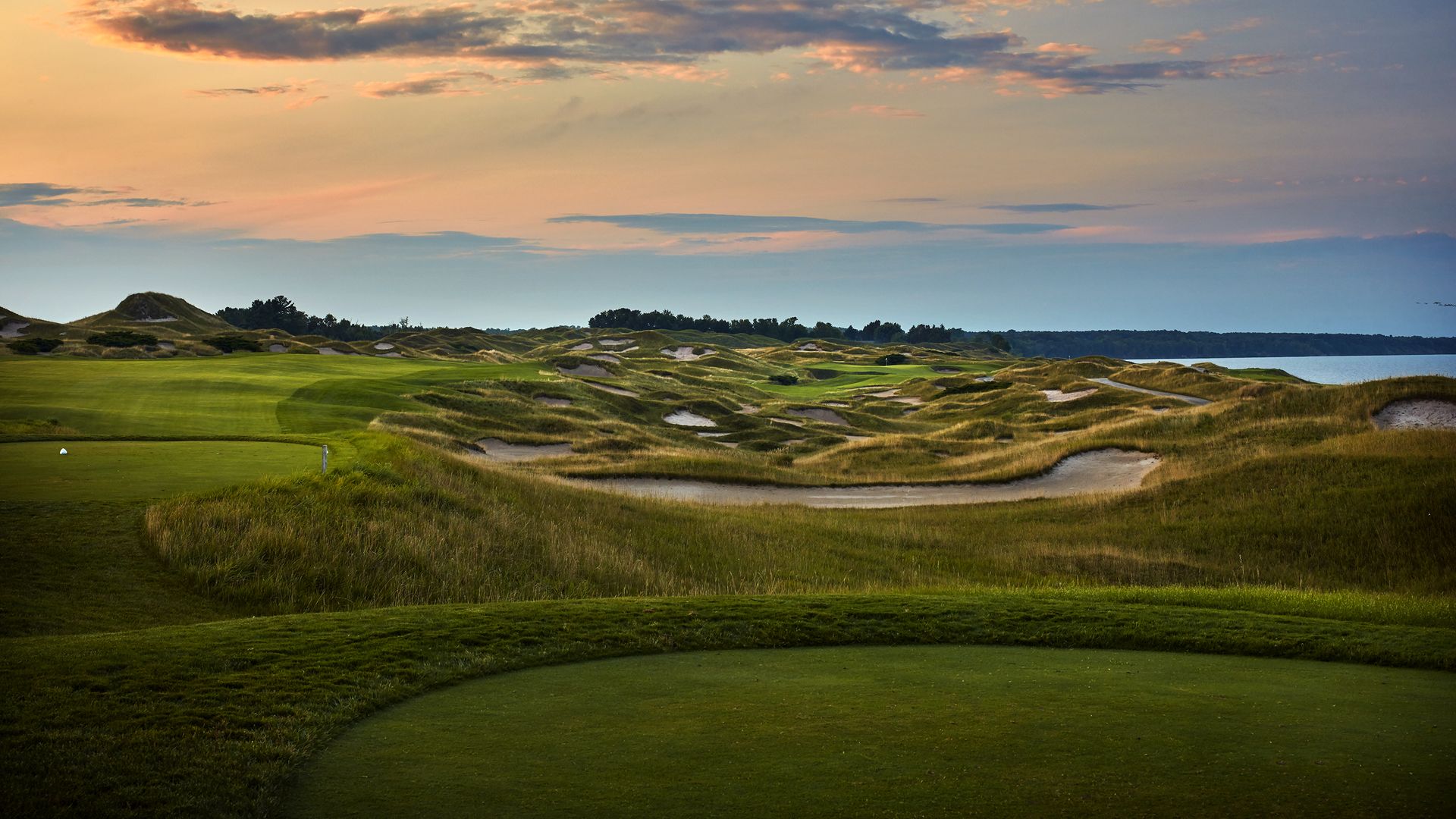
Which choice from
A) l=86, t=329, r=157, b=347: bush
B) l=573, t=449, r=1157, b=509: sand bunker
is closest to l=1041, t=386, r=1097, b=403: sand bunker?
l=573, t=449, r=1157, b=509: sand bunker

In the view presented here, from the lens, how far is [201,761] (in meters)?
6.70

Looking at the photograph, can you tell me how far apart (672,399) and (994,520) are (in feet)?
131

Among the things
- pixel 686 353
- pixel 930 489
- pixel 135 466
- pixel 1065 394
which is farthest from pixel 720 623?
pixel 686 353

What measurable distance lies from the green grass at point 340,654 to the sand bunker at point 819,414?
5618cm

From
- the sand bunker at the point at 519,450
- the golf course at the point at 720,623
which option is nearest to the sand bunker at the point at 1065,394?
the golf course at the point at 720,623

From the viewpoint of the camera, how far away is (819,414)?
238 ft

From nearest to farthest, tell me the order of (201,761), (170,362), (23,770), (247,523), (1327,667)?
(23,770)
(201,761)
(1327,667)
(247,523)
(170,362)

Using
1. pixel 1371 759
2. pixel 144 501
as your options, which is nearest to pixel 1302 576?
pixel 1371 759

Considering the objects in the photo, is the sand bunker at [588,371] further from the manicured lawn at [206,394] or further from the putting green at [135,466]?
the putting green at [135,466]

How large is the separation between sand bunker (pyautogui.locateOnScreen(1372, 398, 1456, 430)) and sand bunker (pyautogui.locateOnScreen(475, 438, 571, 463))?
91.5ft

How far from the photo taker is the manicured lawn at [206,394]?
90.3 ft

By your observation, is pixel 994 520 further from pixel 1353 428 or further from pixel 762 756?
pixel 762 756

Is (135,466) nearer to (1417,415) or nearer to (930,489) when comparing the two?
(930,489)

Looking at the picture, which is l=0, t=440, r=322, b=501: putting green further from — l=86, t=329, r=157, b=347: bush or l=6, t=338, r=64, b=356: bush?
l=86, t=329, r=157, b=347: bush
